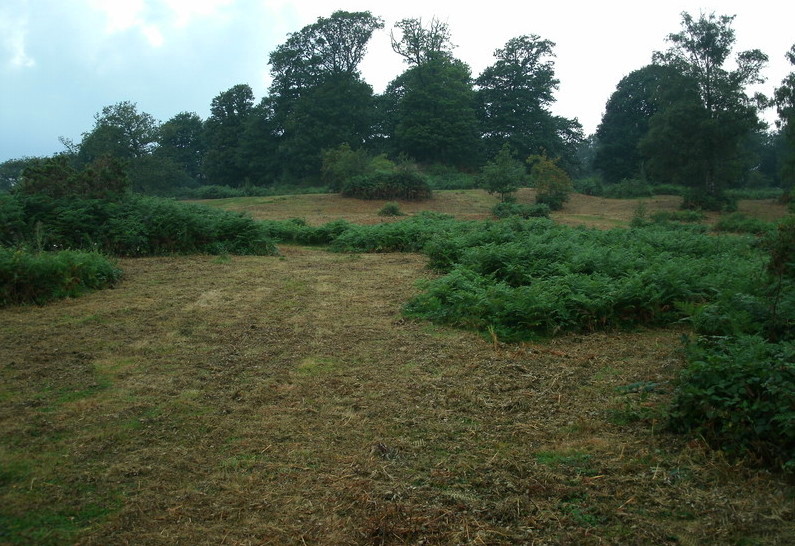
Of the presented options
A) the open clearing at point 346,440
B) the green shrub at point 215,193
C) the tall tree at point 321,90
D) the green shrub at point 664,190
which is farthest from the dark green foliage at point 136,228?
the tall tree at point 321,90

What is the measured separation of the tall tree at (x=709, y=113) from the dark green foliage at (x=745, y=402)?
26.6 m

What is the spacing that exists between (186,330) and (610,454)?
15.2ft

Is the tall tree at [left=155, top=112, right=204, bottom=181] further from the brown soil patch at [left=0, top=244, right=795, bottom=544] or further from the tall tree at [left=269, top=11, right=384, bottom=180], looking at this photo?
the brown soil patch at [left=0, top=244, right=795, bottom=544]

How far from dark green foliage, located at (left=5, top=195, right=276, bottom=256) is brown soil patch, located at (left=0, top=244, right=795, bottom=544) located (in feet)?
14.5

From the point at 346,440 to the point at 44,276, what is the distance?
582 centimetres

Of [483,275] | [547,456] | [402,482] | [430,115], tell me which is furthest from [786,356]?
[430,115]

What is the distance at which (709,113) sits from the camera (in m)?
27.2

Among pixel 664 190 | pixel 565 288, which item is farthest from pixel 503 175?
pixel 565 288

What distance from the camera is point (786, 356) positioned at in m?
3.67

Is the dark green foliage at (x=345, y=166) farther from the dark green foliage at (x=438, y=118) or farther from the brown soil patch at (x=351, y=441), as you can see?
the brown soil patch at (x=351, y=441)

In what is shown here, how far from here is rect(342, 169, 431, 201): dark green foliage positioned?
1077 inches

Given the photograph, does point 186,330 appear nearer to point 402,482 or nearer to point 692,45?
point 402,482

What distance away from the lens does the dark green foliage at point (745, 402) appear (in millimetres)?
3275

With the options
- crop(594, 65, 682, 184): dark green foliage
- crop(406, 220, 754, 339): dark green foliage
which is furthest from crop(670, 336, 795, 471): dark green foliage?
crop(594, 65, 682, 184): dark green foliage
